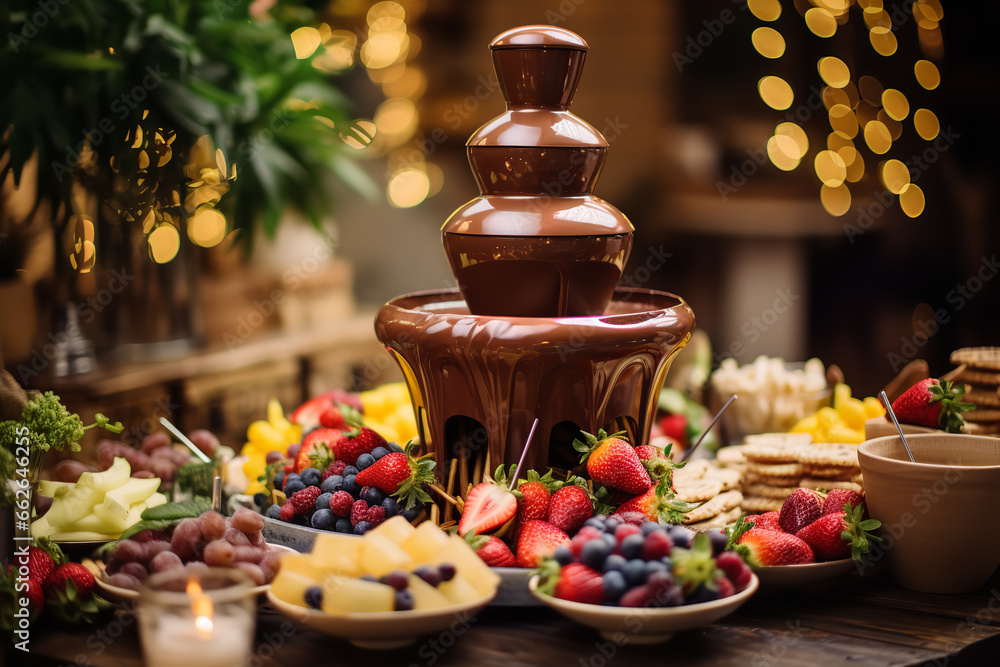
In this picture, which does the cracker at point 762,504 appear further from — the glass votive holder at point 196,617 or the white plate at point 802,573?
the glass votive holder at point 196,617

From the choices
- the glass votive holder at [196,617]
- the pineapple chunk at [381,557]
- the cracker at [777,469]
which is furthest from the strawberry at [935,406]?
the glass votive holder at [196,617]

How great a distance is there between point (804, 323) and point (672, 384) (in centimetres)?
164

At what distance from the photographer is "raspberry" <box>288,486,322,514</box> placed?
151 centimetres

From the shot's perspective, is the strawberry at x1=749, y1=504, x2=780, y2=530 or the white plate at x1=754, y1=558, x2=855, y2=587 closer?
the white plate at x1=754, y1=558, x2=855, y2=587

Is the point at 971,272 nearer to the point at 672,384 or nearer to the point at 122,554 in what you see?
the point at 672,384

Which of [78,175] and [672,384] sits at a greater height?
[78,175]

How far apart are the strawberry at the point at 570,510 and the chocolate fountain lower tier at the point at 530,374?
136 mm

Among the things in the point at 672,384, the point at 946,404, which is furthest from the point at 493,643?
the point at 672,384

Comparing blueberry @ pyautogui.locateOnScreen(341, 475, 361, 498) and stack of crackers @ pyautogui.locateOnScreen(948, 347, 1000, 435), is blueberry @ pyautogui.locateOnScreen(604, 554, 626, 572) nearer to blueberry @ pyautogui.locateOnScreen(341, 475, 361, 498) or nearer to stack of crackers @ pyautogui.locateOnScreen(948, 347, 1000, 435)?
blueberry @ pyautogui.locateOnScreen(341, 475, 361, 498)

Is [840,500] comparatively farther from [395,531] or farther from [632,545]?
[395,531]

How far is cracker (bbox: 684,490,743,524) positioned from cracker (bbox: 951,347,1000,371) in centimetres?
51

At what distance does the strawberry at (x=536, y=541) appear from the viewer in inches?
51.2

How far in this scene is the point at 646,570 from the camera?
3.72ft

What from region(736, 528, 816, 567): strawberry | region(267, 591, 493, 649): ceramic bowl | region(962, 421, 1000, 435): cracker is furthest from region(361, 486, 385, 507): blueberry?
region(962, 421, 1000, 435): cracker
